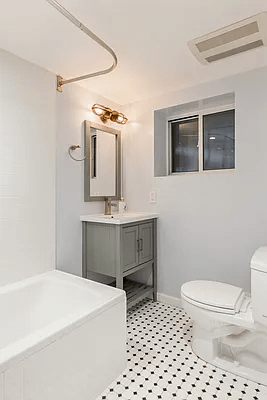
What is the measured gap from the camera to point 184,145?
286 centimetres

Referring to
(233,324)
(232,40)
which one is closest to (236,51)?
(232,40)

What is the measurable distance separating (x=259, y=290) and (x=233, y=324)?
1.02 feet

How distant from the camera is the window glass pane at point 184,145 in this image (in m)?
2.77

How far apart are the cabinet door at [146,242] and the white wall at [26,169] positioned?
831 millimetres

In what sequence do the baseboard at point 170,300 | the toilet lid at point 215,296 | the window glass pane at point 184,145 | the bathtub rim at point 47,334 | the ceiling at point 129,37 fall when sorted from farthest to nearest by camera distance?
the window glass pane at point 184,145 → the baseboard at point 170,300 → the toilet lid at point 215,296 → the ceiling at point 129,37 → the bathtub rim at point 47,334

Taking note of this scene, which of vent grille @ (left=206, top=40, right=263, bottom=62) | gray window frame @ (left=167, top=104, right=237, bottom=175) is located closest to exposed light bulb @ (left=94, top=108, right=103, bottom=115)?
gray window frame @ (left=167, top=104, right=237, bottom=175)

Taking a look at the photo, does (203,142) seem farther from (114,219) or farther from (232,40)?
(114,219)

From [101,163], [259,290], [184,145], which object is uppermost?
[184,145]

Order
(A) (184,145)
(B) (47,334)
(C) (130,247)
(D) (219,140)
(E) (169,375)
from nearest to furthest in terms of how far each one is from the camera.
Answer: (B) (47,334), (E) (169,375), (C) (130,247), (D) (219,140), (A) (184,145)

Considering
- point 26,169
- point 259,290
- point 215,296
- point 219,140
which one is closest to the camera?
point 259,290

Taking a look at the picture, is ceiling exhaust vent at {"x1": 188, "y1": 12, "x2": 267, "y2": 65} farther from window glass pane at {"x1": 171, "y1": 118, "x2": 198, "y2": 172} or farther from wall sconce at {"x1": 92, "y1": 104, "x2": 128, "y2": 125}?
wall sconce at {"x1": 92, "y1": 104, "x2": 128, "y2": 125}

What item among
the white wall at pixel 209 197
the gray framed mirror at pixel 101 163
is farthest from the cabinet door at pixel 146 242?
the gray framed mirror at pixel 101 163

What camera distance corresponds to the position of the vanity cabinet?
7.54 ft

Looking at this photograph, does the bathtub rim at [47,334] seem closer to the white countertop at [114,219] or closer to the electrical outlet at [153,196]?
the white countertop at [114,219]
